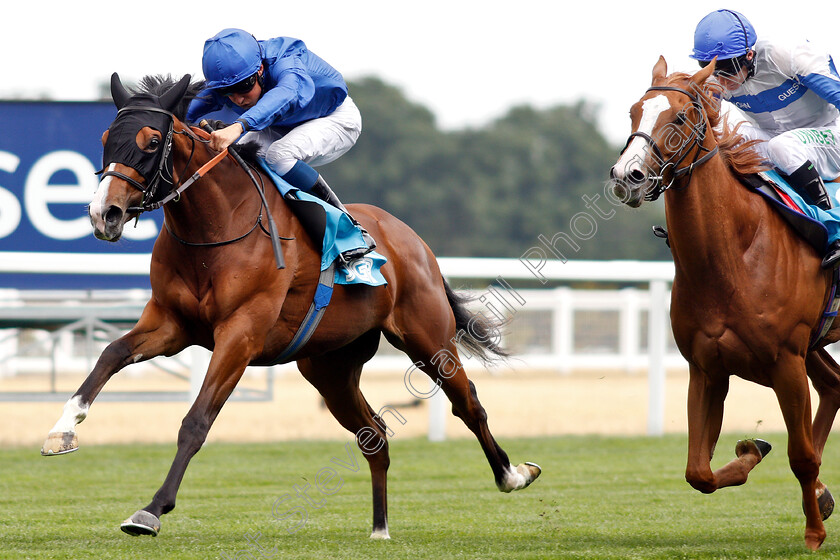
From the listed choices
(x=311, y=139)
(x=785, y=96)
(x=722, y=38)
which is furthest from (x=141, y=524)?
(x=785, y=96)

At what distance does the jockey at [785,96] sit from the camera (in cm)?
463

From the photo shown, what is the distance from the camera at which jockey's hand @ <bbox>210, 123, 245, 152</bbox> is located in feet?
14.2

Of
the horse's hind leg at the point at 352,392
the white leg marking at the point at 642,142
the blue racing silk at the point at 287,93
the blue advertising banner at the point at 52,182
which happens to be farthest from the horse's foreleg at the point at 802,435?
the blue advertising banner at the point at 52,182

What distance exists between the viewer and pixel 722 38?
4605mm

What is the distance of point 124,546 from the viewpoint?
4488 millimetres

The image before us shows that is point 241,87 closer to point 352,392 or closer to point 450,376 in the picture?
point 352,392

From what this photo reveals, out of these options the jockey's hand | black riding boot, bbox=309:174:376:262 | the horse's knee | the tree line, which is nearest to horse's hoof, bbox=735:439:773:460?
the horse's knee

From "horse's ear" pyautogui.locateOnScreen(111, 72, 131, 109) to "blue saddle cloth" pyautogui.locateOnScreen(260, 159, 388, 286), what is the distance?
2.33ft

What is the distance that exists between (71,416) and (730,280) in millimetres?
2573

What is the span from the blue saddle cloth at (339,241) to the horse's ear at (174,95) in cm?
55

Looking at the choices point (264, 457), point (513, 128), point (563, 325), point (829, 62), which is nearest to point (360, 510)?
point (264, 457)

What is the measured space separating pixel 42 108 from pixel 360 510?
5.45 metres

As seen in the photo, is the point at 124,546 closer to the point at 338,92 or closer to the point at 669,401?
the point at 338,92

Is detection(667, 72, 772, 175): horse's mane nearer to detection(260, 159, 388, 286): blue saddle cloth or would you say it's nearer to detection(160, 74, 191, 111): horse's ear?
detection(260, 159, 388, 286): blue saddle cloth
